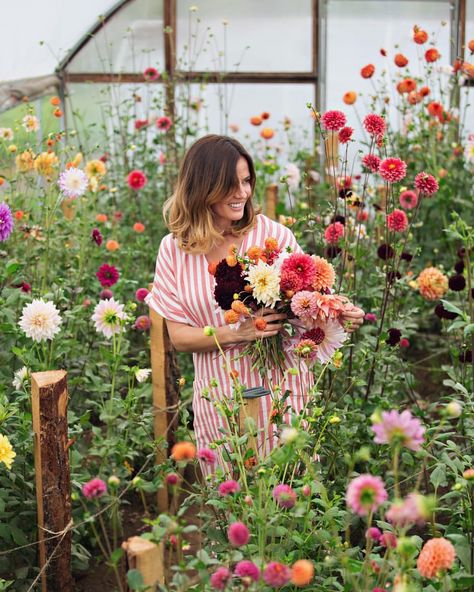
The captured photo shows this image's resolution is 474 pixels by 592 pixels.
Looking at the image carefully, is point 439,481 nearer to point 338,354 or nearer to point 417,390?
point 338,354

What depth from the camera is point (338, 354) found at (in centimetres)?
178

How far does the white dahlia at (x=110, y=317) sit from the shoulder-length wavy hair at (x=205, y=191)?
0.73 feet

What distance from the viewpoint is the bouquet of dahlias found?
1787 mm

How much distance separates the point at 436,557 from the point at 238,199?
1.12 m

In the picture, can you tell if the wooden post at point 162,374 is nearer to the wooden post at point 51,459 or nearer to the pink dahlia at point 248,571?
the wooden post at point 51,459

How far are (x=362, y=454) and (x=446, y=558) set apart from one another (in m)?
0.19

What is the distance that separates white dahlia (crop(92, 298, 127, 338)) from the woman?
9 cm

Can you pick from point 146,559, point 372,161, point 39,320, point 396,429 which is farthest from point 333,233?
point 396,429

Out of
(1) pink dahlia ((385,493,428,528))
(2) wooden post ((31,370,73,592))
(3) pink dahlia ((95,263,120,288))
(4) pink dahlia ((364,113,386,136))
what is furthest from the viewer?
(3) pink dahlia ((95,263,120,288))

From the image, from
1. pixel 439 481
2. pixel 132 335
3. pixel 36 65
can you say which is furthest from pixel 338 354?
pixel 36 65

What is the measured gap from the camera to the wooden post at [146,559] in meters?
1.37

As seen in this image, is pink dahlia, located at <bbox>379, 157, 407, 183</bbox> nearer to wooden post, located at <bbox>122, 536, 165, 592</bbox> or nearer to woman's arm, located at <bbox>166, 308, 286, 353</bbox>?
woman's arm, located at <bbox>166, 308, 286, 353</bbox>

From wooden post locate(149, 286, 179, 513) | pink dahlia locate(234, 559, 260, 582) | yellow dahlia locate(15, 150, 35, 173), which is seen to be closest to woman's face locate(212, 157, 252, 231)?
wooden post locate(149, 286, 179, 513)

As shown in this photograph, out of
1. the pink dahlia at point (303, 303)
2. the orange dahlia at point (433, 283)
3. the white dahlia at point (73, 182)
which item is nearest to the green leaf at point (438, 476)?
the pink dahlia at point (303, 303)
